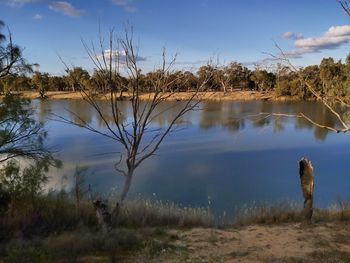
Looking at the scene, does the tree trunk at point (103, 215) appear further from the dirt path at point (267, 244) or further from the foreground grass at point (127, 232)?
the dirt path at point (267, 244)

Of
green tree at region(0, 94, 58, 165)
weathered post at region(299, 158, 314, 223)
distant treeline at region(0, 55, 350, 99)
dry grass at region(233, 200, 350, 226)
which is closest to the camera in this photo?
distant treeline at region(0, 55, 350, 99)

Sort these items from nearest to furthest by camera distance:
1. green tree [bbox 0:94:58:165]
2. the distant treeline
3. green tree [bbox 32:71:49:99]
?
1. the distant treeline
2. green tree [bbox 0:94:58:165]
3. green tree [bbox 32:71:49:99]

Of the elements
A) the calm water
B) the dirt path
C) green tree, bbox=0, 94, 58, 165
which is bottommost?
the calm water

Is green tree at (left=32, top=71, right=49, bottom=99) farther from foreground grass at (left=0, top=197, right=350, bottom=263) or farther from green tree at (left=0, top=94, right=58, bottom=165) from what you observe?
foreground grass at (left=0, top=197, right=350, bottom=263)

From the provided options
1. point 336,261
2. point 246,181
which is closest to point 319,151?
point 246,181

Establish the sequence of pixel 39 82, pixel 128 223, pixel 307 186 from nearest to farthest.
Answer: pixel 128 223
pixel 307 186
pixel 39 82

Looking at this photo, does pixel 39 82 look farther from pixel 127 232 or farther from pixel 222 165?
pixel 127 232

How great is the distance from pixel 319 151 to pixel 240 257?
622 inches

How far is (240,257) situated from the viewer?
585cm

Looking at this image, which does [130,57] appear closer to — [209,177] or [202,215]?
[202,215]

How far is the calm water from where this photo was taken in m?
12.7

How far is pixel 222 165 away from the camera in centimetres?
1695

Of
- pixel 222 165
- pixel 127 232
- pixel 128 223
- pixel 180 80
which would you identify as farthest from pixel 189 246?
pixel 222 165

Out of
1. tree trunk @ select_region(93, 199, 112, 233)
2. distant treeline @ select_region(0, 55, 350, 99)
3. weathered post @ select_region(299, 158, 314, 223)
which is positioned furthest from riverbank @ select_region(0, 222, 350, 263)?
distant treeline @ select_region(0, 55, 350, 99)
